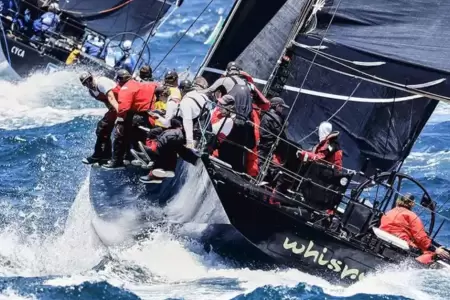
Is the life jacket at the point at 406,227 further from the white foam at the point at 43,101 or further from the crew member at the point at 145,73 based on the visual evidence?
the white foam at the point at 43,101

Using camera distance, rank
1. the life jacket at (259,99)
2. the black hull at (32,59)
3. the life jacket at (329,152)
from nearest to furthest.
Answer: the life jacket at (329,152) → the life jacket at (259,99) → the black hull at (32,59)

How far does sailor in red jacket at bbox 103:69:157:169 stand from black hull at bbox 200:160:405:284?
1.20 meters

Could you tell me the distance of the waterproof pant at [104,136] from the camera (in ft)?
46.5

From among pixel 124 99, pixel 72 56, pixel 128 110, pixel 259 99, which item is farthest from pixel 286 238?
pixel 72 56

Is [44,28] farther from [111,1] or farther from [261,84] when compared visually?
[261,84]

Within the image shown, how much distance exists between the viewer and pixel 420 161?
22.7m

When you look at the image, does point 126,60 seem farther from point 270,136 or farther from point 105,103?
point 270,136

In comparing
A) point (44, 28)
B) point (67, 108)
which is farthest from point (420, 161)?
point (44, 28)

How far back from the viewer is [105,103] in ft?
46.8

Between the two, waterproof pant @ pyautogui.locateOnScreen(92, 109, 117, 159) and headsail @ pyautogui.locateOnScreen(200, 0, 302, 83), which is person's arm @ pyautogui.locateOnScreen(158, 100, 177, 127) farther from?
headsail @ pyautogui.locateOnScreen(200, 0, 302, 83)

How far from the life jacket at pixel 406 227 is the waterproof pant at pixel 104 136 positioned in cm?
347

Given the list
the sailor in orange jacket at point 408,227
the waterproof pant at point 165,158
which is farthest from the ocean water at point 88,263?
the waterproof pant at point 165,158

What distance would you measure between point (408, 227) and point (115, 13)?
49.0 feet

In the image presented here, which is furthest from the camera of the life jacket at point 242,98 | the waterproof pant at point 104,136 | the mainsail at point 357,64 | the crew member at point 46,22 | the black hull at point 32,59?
the black hull at point 32,59
